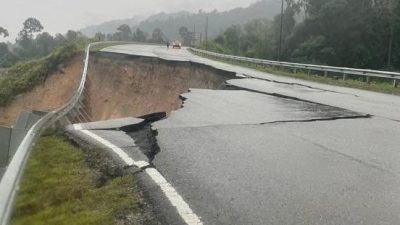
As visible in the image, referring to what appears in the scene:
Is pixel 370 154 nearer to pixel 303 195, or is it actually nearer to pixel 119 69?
pixel 303 195

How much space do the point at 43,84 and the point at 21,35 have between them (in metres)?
99.0

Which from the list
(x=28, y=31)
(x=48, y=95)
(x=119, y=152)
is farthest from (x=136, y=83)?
(x=28, y=31)

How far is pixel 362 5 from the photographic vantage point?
60.8 meters

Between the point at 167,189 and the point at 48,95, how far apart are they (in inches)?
1406

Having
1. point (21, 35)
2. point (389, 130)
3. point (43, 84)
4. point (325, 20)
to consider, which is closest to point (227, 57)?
point (43, 84)

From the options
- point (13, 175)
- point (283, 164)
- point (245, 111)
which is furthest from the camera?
point (245, 111)

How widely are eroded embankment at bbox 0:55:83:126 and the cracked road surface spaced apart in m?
28.3

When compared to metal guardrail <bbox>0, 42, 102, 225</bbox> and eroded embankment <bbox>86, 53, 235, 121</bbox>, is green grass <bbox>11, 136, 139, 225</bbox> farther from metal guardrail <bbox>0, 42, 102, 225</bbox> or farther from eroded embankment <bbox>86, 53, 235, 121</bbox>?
eroded embankment <bbox>86, 53, 235, 121</bbox>

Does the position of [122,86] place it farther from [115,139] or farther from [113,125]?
[115,139]

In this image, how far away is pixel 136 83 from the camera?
1367 inches

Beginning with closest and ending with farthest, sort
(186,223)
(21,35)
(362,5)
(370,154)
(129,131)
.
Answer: (186,223), (370,154), (129,131), (362,5), (21,35)

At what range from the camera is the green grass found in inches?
186

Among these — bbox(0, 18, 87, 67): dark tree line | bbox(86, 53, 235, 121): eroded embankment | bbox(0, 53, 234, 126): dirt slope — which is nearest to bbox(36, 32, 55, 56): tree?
bbox(0, 18, 87, 67): dark tree line

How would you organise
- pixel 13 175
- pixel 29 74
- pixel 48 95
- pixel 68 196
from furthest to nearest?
pixel 29 74, pixel 48 95, pixel 68 196, pixel 13 175
